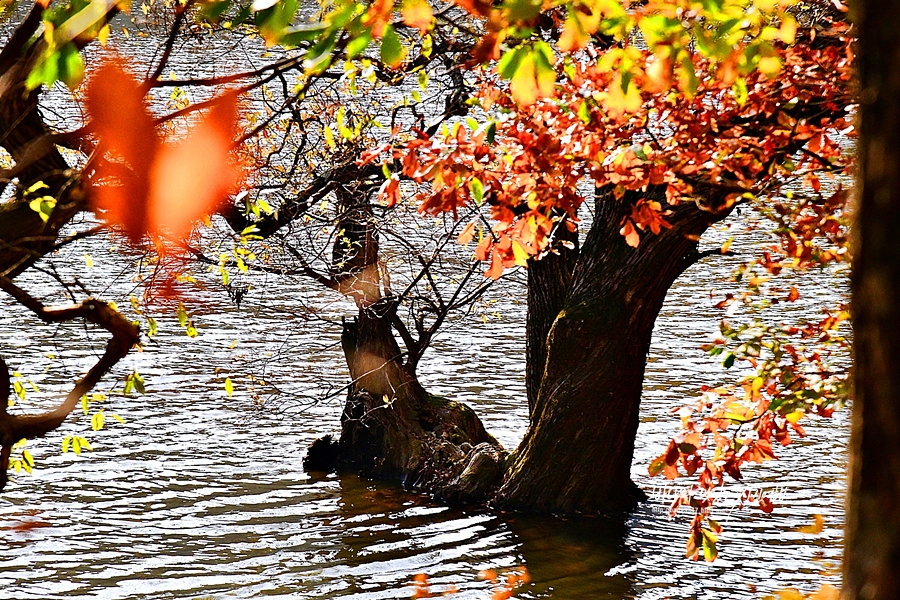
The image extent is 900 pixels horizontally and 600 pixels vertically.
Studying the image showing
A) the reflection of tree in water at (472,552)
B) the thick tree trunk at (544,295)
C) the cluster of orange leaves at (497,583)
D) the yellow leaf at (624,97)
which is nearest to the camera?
the yellow leaf at (624,97)

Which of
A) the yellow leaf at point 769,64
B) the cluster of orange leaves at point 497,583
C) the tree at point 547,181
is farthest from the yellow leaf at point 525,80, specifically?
the cluster of orange leaves at point 497,583

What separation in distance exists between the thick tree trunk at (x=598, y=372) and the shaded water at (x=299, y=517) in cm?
49

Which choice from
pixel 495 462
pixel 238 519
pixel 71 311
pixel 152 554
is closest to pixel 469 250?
pixel 495 462

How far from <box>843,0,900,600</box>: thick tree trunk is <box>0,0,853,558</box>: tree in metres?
1.26

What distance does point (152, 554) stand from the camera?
12648 mm

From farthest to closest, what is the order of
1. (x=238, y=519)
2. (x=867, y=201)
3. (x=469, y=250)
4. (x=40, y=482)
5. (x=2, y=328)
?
(x=2, y=328) → (x=469, y=250) → (x=40, y=482) → (x=238, y=519) → (x=867, y=201)

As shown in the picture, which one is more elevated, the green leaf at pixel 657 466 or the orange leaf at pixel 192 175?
the orange leaf at pixel 192 175

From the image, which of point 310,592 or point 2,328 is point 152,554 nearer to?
point 310,592

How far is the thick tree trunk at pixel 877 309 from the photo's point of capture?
92.2 inches

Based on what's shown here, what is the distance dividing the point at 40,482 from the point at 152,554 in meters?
3.31

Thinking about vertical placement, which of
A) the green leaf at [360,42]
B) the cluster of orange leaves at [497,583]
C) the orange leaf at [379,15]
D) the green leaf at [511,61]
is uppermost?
the orange leaf at [379,15]

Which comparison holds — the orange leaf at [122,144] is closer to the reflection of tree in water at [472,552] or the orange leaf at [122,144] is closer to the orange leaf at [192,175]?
the orange leaf at [192,175]

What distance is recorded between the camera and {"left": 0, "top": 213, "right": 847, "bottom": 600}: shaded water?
11867 millimetres

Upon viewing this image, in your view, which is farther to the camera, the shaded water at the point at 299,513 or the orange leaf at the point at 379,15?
the shaded water at the point at 299,513
